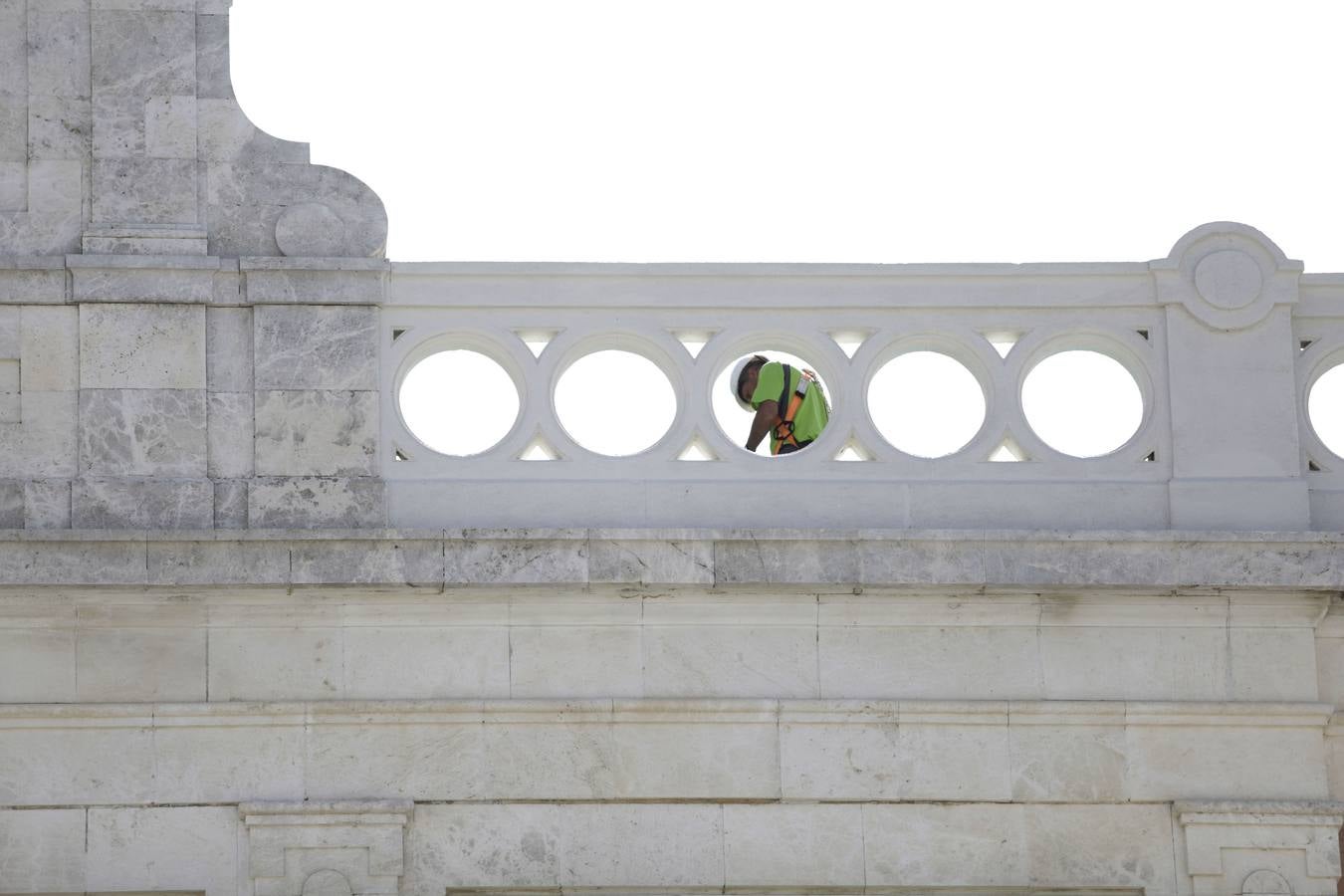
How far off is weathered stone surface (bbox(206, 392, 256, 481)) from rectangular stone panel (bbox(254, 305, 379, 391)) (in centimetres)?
16

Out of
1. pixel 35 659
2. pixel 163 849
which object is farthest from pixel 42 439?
pixel 163 849

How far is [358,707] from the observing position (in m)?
12.6

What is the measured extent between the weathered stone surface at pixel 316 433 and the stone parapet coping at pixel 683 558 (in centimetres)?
52

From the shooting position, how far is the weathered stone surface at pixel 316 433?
42.3 feet

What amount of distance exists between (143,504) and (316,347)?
1.20 m

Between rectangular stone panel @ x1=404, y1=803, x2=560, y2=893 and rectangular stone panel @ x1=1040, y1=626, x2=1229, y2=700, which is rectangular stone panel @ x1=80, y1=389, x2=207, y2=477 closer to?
rectangular stone panel @ x1=404, y1=803, x2=560, y2=893

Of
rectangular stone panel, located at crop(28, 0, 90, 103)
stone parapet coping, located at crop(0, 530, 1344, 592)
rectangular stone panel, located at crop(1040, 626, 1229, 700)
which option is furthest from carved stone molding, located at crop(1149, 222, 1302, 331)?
rectangular stone panel, located at crop(28, 0, 90, 103)

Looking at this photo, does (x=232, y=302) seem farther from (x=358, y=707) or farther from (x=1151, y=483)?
(x=1151, y=483)

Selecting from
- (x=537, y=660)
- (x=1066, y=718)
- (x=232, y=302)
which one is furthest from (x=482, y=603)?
(x=1066, y=718)

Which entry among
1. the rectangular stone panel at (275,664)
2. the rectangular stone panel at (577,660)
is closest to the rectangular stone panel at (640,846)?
the rectangular stone panel at (577,660)

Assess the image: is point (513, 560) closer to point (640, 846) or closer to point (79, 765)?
point (640, 846)

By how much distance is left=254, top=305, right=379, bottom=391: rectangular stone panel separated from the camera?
512 inches

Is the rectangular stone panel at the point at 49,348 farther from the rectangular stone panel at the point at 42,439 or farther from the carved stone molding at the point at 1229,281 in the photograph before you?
the carved stone molding at the point at 1229,281

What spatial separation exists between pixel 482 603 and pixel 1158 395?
378cm
